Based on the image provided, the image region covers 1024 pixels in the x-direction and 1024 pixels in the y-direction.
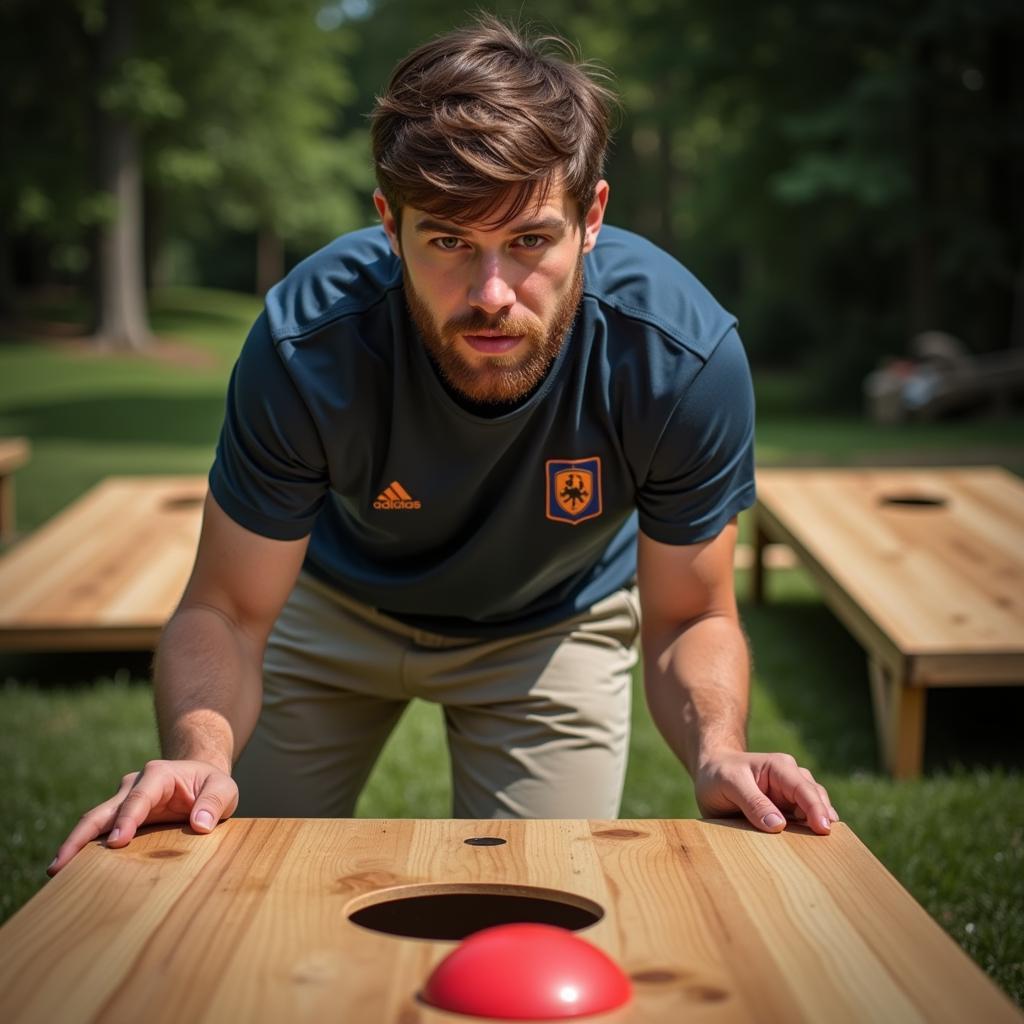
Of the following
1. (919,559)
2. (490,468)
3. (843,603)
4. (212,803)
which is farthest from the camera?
(919,559)

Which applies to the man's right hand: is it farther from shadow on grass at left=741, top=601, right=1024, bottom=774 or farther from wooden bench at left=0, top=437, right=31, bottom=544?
wooden bench at left=0, top=437, right=31, bottom=544

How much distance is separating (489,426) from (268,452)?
384 mm

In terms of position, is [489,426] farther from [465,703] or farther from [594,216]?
[465,703]

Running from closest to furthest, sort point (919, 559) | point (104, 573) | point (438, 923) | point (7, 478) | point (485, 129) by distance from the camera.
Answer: point (438, 923) < point (485, 129) < point (919, 559) < point (104, 573) < point (7, 478)

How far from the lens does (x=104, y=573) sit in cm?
545

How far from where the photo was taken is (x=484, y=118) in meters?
2.18

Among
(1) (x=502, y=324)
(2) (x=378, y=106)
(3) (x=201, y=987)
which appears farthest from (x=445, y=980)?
(2) (x=378, y=106)

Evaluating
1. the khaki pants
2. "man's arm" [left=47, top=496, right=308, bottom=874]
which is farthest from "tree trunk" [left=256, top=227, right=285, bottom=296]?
"man's arm" [left=47, top=496, right=308, bottom=874]

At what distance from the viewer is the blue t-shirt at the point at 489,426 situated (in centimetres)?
240

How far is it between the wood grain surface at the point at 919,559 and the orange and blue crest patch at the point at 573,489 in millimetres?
1806

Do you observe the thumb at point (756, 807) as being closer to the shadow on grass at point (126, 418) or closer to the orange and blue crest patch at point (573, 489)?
the orange and blue crest patch at point (573, 489)

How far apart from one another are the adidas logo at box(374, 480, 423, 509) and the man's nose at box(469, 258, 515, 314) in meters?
0.45

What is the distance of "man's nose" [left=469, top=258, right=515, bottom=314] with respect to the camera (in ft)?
7.16

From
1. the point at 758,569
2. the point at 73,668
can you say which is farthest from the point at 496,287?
the point at 758,569
